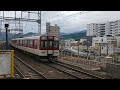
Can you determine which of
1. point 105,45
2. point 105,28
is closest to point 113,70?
point 105,45

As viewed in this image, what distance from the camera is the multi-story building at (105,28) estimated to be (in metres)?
113

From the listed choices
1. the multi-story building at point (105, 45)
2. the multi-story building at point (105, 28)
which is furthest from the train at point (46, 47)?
the multi-story building at point (105, 28)

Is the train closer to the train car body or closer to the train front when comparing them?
the train front

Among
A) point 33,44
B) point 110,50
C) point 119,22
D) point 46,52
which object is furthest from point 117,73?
point 119,22

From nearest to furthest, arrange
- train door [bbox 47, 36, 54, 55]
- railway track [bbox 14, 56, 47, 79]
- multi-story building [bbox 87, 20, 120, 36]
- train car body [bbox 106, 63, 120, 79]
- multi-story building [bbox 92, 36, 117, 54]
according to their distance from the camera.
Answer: train car body [bbox 106, 63, 120, 79]
railway track [bbox 14, 56, 47, 79]
train door [bbox 47, 36, 54, 55]
multi-story building [bbox 92, 36, 117, 54]
multi-story building [bbox 87, 20, 120, 36]

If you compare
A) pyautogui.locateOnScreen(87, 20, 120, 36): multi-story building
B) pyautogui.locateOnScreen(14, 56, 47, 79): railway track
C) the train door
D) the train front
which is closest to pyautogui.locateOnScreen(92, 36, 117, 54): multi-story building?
the train front

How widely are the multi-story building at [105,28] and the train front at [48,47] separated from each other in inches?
3499

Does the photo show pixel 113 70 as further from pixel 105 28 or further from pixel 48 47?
pixel 105 28

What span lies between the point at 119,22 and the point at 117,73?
320ft

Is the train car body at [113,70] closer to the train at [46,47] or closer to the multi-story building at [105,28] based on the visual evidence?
Answer: the train at [46,47]

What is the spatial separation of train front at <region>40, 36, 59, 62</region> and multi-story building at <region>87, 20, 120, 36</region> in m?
88.9

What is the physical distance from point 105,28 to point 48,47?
10173 cm

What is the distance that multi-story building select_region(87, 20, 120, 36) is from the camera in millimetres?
112950
